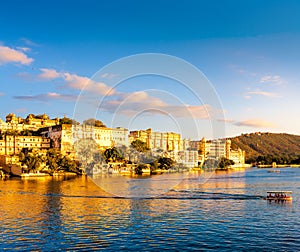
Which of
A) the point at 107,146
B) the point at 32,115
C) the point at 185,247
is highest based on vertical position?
the point at 32,115

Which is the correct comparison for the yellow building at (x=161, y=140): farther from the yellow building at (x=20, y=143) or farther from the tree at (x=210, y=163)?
the yellow building at (x=20, y=143)

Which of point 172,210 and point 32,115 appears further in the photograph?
point 32,115

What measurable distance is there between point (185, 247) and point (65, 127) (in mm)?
69967

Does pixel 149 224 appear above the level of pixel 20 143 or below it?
below

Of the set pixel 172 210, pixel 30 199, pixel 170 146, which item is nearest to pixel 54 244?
pixel 172 210

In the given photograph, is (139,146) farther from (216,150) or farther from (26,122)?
(216,150)

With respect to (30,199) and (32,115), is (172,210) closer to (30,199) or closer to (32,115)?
(30,199)

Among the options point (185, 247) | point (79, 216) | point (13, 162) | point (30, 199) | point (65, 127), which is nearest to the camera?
point (185, 247)

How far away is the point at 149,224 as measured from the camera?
856 inches

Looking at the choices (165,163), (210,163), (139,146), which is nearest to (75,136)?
(139,146)

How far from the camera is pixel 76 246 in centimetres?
1709

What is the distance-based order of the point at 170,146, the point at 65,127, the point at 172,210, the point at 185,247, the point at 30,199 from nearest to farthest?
the point at 185,247 → the point at 172,210 → the point at 30,199 → the point at 65,127 → the point at 170,146

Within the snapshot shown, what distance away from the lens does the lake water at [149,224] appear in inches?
691

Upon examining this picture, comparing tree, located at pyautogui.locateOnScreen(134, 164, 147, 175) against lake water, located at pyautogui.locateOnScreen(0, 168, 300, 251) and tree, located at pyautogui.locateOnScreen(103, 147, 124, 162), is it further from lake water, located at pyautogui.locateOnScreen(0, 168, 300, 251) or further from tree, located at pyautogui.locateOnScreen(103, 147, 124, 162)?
lake water, located at pyautogui.locateOnScreen(0, 168, 300, 251)
